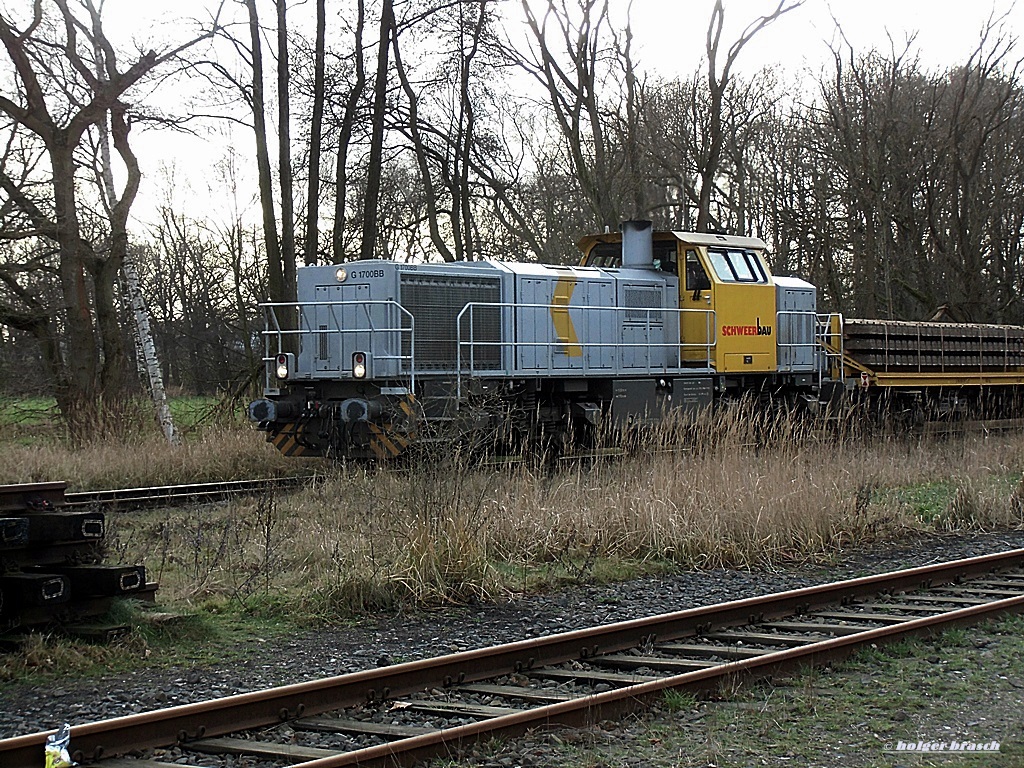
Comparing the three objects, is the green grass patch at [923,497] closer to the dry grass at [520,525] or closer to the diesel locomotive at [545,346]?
the dry grass at [520,525]

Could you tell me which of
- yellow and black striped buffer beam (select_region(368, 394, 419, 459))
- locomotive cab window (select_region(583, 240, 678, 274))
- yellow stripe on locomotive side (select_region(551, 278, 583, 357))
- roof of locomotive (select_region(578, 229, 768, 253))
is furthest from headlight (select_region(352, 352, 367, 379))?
roof of locomotive (select_region(578, 229, 768, 253))

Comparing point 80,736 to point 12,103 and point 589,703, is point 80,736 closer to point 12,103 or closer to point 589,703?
point 589,703

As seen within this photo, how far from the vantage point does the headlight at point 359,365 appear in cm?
1368

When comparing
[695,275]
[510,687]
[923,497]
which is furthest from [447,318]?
[510,687]

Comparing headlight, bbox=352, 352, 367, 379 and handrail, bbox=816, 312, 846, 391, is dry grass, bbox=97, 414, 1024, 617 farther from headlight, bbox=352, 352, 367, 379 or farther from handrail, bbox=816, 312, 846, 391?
handrail, bbox=816, 312, 846, 391

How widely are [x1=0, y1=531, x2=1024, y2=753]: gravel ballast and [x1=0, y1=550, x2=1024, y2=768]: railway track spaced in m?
0.57

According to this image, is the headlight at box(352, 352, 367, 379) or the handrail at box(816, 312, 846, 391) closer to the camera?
the headlight at box(352, 352, 367, 379)

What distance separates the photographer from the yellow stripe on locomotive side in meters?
15.7

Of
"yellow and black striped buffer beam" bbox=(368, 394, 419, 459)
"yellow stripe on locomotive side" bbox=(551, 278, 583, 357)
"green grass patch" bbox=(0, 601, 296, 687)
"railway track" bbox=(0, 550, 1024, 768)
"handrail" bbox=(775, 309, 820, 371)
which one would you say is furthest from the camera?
"handrail" bbox=(775, 309, 820, 371)

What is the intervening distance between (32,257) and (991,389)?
20.3 meters

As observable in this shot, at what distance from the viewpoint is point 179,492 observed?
13117mm

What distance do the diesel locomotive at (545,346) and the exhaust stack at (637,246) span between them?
22 mm

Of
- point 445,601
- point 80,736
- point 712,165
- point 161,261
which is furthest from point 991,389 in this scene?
point 161,261

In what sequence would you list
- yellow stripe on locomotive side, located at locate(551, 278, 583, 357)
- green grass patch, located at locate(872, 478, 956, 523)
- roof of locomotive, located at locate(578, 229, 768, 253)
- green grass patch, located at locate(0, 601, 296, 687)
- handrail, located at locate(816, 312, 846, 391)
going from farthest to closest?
handrail, located at locate(816, 312, 846, 391), roof of locomotive, located at locate(578, 229, 768, 253), yellow stripe on locomotive side, located at locate(551, 278, 583, 357), green grass patch, located at locate(872, 478, 956, 523), green grass patch, located at locate(0, 601, 296, 687)
